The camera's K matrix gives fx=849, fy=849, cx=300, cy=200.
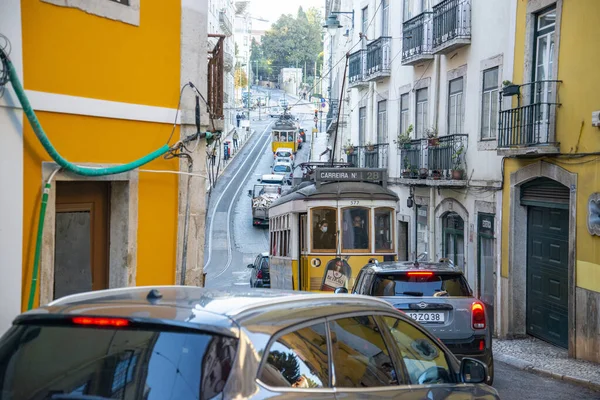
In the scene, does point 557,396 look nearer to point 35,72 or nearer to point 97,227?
point 97,227

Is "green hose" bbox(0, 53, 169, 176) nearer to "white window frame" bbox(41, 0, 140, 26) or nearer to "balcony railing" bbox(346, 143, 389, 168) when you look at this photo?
"white window frame" bbox(41, 0, 140, 26)

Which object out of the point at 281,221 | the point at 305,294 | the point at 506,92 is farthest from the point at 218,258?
the point at 305,294

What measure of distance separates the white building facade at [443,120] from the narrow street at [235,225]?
22.0 ft

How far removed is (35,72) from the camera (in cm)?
839

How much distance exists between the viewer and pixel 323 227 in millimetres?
17297

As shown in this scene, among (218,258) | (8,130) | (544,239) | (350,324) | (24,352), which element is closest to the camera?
(24,352)

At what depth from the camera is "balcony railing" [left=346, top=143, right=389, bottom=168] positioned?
2815 cm

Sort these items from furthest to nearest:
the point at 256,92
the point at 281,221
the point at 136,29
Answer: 1. the point at 256,92
2. the point at 281,221
3. the point at 136,29

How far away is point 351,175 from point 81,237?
905 centimetres

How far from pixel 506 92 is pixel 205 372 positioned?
14507mm

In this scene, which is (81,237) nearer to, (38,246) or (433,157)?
(38,246)

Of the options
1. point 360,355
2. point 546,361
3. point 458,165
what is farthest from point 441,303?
point 458,165

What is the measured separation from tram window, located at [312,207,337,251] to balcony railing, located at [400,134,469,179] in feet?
16.1

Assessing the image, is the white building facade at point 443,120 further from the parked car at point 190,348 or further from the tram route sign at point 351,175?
the parked car at point 190,348
